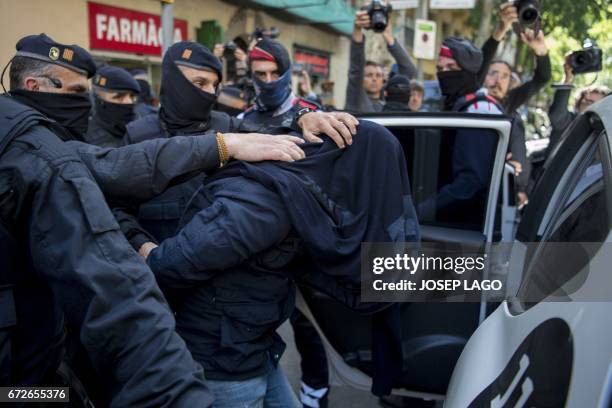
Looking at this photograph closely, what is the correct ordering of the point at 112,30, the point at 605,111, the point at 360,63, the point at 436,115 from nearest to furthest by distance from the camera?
1. the point at 605,111
2. the point at 436,115
3. the point at 360,63
4. the point at 112,30

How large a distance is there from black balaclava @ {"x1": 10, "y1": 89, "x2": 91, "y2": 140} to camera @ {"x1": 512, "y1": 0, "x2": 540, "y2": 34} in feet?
10.2

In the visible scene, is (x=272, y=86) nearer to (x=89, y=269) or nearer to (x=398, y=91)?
(x=398, y=91)

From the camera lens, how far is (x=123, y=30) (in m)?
8.38

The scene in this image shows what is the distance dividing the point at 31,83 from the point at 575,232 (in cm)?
169

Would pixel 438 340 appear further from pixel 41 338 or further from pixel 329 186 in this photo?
pixel 41 338

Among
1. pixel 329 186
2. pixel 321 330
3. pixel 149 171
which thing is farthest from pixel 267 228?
pixel 321 330

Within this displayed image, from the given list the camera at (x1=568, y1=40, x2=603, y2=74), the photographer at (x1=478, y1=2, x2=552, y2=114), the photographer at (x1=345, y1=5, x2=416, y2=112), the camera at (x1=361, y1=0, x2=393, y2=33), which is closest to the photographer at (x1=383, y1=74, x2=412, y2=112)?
the photographer at (x1=345, y1=5, x2=416, y2=112)

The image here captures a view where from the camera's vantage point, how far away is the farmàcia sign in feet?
26.1

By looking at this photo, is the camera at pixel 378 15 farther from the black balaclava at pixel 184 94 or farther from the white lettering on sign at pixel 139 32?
the white lettering on sign at pixel 139 32

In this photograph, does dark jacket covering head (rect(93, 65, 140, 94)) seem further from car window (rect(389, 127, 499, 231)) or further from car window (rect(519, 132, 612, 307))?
car window (rect(519, 132, 612, 307))

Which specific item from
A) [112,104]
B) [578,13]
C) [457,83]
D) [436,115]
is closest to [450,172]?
[436,115]

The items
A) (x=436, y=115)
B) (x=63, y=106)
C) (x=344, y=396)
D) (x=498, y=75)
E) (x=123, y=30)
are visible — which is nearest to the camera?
(x=63, y=106)

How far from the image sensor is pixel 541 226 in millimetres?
2008

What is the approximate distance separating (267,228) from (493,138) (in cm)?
134
